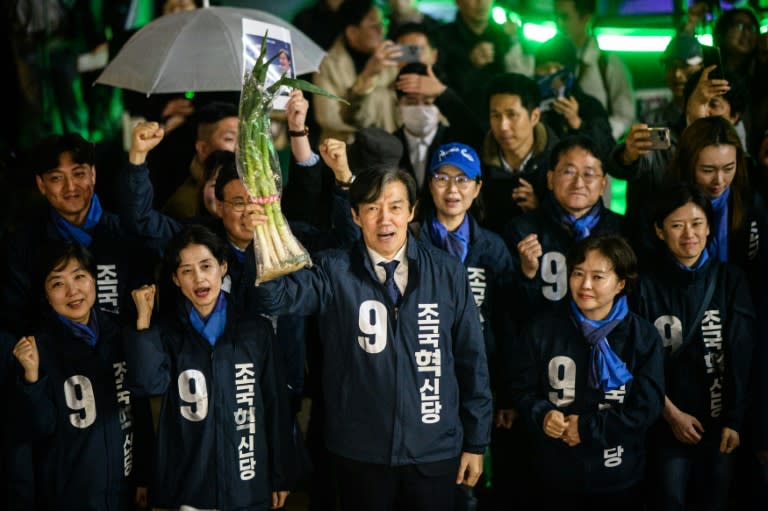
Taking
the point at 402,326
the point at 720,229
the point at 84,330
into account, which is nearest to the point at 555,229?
the point at 720,229

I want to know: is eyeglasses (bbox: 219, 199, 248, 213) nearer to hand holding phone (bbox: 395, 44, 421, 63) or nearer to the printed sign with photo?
the printed sign with photo

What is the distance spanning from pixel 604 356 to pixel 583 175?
3.47 feet

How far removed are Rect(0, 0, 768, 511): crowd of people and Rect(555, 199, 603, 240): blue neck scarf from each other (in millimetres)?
17

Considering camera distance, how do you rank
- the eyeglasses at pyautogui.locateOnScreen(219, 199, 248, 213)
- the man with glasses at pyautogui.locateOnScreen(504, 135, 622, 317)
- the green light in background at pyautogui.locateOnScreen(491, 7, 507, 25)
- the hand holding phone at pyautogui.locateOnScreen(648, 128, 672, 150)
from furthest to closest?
the green light in background at pyautogui.locateOnScreen(491, 7, 507, 25), the hand holding phone at pyautogui.locateOnScreen(648, 128, 672, 150), the man with glasses at pyautogui.locateOnScreen(504, 135, 622, 317), the eyeglasses at pyautogui.locateOnScreen(219, 199, 248, 213)

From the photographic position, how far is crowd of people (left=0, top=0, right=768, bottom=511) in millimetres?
3785

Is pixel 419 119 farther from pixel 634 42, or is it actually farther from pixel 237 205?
pixel 634 42

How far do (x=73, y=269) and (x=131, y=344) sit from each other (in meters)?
0.53

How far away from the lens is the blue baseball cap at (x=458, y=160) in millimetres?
4551

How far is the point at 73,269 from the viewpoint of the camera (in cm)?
397

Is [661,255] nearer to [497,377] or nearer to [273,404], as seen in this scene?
[497,377]

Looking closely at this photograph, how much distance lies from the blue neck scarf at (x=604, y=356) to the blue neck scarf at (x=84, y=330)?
2222mm

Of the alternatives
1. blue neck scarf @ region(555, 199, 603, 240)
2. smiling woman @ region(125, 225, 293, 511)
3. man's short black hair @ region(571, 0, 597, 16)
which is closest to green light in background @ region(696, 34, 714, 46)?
man's short black hair @ region(571, 0, 597, 16)

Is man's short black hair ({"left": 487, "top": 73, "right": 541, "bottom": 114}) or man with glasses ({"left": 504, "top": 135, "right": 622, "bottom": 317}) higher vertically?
man's short black hair ({"left": 487, "top": 73, "right": 541, "bottom": 114})

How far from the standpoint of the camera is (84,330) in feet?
13.1
